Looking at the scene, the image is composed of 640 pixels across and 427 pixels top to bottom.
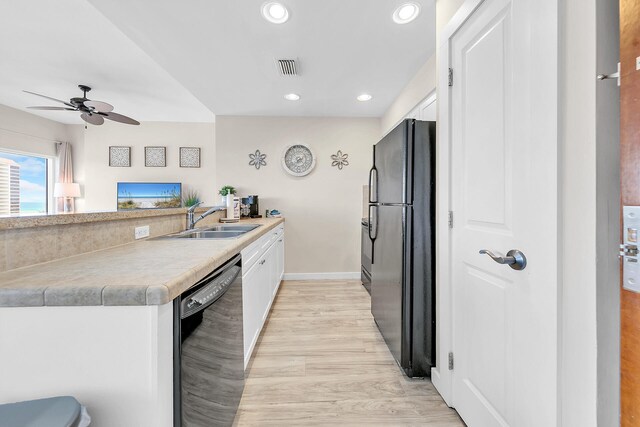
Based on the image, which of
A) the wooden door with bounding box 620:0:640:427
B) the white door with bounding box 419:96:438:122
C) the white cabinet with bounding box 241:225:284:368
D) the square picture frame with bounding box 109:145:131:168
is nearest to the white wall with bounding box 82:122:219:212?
the square picture frame with bounding box 109:145:131:168

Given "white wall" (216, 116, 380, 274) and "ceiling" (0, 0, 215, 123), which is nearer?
"ceiling" (0, 0, 215, 123)

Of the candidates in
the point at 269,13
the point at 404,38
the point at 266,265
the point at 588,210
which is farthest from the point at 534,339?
the point at 269,13

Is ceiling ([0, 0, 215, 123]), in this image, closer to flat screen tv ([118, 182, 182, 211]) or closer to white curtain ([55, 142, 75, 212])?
white curtain ([55, 142, 75, 212])

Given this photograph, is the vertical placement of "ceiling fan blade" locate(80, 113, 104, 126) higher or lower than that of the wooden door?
higher

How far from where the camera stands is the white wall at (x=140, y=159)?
16.8 ft

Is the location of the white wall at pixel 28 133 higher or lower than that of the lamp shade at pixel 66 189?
higher

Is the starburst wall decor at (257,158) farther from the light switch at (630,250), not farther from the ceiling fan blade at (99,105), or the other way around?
the light switch at (630,250)

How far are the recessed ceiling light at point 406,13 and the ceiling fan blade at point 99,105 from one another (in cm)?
Answer: 331

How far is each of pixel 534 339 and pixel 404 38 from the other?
2180 mm

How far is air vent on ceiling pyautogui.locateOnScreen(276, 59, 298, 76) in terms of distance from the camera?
2471mm

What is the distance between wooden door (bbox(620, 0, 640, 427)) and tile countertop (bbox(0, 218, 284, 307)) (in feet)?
3.95

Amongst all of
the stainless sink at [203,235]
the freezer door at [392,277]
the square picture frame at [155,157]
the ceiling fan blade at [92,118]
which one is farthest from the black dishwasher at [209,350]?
the square picture frame at [155,157]

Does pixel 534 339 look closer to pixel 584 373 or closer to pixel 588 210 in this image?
pixel 584 373

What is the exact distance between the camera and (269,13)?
1877 millimetres
